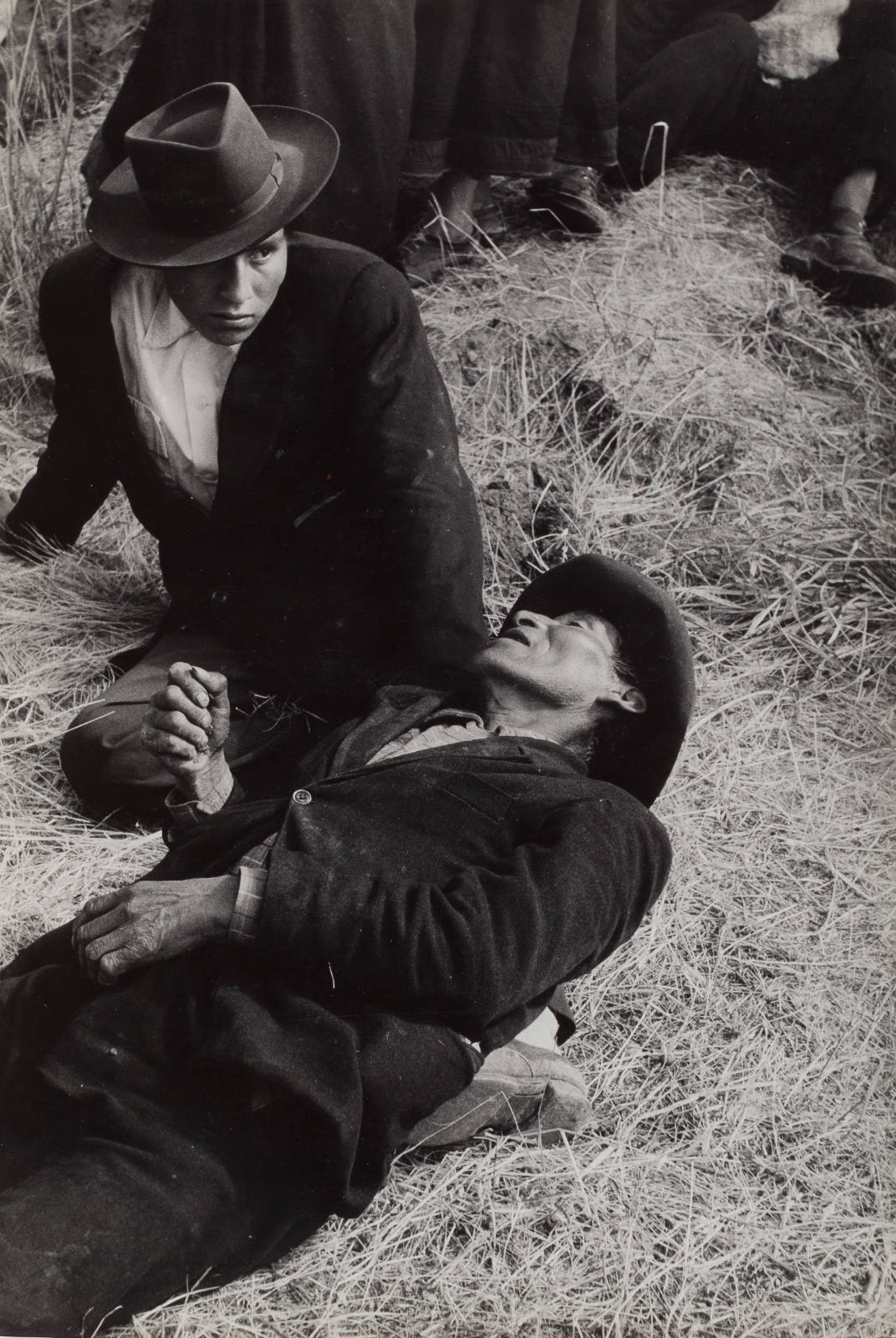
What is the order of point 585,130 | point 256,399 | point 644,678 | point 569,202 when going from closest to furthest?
point 644,678 < point 256,399 < point 585,130 < point 569,202

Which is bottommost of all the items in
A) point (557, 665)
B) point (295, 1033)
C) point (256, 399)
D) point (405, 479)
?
point (295, 1033)

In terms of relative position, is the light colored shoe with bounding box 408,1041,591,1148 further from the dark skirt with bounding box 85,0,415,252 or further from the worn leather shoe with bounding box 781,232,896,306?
the worn leather shoe with bounding box 781,232,896,306

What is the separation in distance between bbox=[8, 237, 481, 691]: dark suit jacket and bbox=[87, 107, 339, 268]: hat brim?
28 cm

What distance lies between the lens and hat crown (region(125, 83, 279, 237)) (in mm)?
2703

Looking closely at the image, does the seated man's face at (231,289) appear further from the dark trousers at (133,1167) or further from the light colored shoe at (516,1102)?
the light colored shoe at (516,1102)

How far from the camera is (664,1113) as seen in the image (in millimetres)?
2836

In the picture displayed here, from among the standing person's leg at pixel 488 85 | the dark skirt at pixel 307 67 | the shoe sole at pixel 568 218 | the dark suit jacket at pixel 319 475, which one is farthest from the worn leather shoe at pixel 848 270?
the dark suit jacket at pixel 319 475

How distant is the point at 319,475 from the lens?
333 cm

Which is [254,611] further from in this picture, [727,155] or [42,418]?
[727,155]

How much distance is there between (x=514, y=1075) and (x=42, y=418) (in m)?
2.86

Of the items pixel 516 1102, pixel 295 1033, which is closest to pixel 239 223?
pixel 295 1033

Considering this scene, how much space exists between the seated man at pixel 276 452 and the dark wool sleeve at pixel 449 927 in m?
0.78

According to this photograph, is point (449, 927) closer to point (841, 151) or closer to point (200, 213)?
point (200, 213)

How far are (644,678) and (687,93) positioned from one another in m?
2.81
